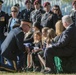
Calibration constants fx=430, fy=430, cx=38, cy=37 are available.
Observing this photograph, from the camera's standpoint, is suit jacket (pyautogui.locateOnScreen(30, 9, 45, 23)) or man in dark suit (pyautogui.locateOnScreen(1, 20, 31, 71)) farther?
suit jacket (pyautogui.locateOnScreen(30, 9, 45, 23))

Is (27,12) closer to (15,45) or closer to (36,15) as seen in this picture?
(36,15)

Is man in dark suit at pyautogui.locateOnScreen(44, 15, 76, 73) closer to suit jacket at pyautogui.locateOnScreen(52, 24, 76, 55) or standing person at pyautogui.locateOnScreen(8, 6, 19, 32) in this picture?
suit jacket at pyautogui.locateOnScreen(52, 24, 76, 55)

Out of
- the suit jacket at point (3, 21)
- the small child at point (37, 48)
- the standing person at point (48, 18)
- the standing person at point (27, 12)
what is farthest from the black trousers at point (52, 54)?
the standing person at point (27, 12)

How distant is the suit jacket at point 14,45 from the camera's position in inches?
434

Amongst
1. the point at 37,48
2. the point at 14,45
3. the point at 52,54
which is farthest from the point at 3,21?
the point at 52,54

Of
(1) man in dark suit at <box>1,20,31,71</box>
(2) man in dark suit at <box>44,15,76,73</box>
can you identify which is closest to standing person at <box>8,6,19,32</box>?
(1) man in dark suit at <box>1,20,31,71</box>

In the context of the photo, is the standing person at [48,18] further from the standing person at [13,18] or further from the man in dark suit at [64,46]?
the man in dark suit at [64,46]

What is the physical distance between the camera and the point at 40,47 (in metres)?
11.7

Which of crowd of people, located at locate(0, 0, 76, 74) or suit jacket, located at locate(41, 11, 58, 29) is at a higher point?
suit jacket, located at locate(41, 11, 58, 29)

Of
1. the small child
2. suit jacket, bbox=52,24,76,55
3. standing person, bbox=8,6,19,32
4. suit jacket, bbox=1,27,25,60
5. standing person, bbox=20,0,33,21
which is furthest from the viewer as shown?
standing person, bbox=20,0,33,21

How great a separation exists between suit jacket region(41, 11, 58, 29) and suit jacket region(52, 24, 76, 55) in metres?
2.05

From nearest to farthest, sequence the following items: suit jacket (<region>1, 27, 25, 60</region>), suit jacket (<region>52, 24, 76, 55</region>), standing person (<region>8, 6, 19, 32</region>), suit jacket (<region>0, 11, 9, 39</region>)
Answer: suit jacket (<region>52, 24, 76, 55</region>), suit jacket (<region>1, 27, 25, 60</region>), standing person (<region>8, 6, 19, 32</region>), suit jacket (<region>0, 11, 9, 39</region>)

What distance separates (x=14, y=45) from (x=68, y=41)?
1.53 m

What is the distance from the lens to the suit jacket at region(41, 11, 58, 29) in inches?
499
